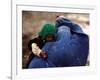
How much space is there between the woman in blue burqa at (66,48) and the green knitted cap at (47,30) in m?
0.04

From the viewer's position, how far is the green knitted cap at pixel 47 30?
205 cm

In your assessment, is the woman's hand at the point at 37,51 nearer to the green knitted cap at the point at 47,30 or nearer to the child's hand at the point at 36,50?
the child's hand at the point at 36,50

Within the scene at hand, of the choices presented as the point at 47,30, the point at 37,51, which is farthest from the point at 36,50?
the point at 47,30

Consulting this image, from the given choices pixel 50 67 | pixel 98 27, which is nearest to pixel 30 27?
pixel 50 67

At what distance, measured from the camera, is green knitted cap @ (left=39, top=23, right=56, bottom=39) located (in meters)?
2.05

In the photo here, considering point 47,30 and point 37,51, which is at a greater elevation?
point 47,30

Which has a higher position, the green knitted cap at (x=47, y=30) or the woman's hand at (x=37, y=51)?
the green knitted cap at (x=47, y=30)

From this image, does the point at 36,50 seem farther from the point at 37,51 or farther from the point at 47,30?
the point at 47,30

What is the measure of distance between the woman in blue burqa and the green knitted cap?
43mm

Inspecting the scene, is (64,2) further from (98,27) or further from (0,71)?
(0,71)

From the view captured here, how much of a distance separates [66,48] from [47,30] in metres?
0.26

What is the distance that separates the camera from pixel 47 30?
2074 millimetres

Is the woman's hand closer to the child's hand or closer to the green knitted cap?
the child's hand

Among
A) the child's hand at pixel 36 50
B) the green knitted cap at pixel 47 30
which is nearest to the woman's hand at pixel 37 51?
the child's hand at pixel 36 50
